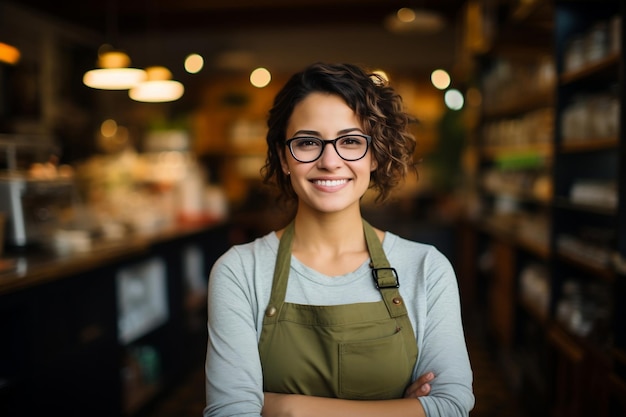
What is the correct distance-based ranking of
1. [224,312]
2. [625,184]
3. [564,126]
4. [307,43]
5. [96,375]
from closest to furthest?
[224,312] → [625,184] → [96,375] → [564,126] → [307,43]

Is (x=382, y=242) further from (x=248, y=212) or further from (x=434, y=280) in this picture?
(x=248, y=212)

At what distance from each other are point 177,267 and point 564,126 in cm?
289

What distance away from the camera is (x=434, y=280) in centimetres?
162

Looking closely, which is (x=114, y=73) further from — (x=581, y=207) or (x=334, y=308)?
(x=334, y=308)

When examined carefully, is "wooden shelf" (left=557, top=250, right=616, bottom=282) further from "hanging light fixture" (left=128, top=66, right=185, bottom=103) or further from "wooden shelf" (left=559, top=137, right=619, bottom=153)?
"hanging light fixture" (left=128, top=66, right=185, bottom=103)

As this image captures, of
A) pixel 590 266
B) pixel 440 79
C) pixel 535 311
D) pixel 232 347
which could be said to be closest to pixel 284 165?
pixel 232 347

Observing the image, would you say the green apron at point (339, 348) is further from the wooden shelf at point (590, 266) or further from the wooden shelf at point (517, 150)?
the wooden shelf at point (517, 150)

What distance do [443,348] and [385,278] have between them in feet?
0.77

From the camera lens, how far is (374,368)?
5.18 feet

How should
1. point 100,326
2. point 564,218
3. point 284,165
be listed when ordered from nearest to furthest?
point 284,165 < point 100,326 < point 564,218

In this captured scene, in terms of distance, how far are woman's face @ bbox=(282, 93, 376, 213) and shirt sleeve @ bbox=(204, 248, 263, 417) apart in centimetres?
28

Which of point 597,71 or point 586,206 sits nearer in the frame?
point 597,71

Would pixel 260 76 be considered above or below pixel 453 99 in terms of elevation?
above

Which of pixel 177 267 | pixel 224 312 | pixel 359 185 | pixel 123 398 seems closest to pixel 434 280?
pixel 359 185
